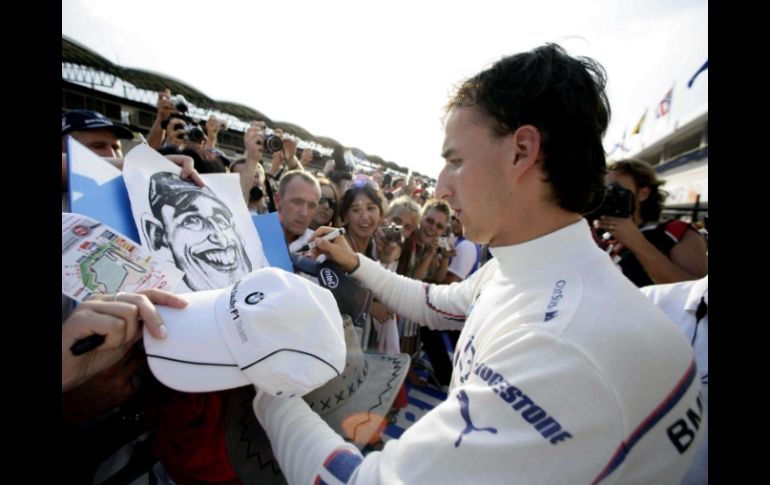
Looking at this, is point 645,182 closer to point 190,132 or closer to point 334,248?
point 334,248

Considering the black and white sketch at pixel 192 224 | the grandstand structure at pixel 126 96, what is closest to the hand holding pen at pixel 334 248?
the black and white sketch at pixel 192 224

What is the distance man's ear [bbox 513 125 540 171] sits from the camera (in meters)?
1.09

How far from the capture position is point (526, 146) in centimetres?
110

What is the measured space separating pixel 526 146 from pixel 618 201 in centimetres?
175

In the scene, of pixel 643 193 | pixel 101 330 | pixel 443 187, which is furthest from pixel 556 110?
pixel 643 193

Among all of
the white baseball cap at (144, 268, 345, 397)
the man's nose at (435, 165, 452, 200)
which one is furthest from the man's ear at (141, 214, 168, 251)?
the man's nose at (435, 165, 452, 200)

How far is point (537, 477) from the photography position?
0.72 meters

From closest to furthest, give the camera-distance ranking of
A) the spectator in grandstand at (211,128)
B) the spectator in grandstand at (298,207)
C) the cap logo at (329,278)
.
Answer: the cap logo at (329,278) → the spectator in grandstand at (298,207) → the spectator in grandstand at (211,128)

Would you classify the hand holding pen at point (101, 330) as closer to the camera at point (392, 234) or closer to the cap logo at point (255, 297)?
the cap logo at point (255, 297)

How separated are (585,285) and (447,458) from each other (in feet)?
1.75

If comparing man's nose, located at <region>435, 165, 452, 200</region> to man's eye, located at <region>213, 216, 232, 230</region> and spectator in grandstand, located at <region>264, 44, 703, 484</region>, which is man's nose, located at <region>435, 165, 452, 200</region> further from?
man's eye, located at <region>213, 216, 232, 230</region>

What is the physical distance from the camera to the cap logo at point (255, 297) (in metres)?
0.85
